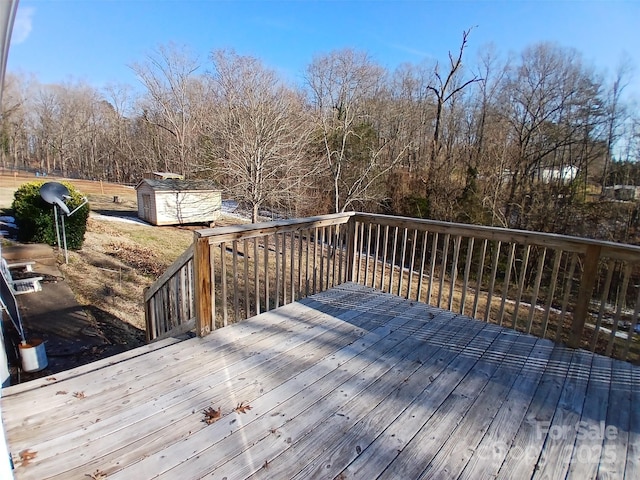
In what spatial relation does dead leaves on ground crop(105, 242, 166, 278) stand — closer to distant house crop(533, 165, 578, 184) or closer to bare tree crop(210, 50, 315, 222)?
bare tree crop(210, 50, 315, 222)

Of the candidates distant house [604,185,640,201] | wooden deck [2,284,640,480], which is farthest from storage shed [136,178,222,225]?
distant house [604,185,640,201]

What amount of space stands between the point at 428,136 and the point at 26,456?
1692 centimetres

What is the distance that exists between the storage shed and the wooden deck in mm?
11272

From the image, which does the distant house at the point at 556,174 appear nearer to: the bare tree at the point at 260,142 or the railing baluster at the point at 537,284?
the bare tree at the point at 260,142

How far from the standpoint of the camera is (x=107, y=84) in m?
24.4

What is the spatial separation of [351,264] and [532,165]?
11797 mm

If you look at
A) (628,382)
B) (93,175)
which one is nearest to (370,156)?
(628,382)

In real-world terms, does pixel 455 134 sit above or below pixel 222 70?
below

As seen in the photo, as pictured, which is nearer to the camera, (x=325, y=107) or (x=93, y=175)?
(x=325, y=107)

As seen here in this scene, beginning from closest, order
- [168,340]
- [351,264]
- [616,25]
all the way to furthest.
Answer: [168,340], [351,264], [616,25]

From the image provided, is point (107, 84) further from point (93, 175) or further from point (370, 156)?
point (370, 156)

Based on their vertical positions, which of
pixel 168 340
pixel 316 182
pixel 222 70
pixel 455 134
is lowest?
pixel 168 340

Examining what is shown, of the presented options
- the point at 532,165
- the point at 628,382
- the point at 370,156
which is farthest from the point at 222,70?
the point at 628,382

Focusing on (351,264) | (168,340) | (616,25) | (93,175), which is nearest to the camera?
(168,340)
